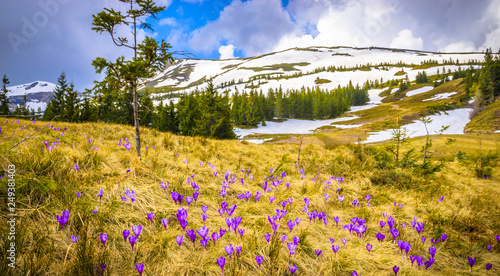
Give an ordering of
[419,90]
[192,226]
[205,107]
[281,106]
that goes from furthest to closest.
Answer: [419,90] < [281,106] < [205,107] < [192,226]

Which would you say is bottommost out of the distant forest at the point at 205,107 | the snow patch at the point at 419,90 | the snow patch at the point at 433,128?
the snow patch at the point at 433,128

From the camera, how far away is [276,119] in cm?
7344

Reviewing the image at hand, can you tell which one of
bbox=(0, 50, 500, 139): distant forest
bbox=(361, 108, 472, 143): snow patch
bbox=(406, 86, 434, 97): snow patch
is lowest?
bbox=(361, 108, 472, 143): snow patch

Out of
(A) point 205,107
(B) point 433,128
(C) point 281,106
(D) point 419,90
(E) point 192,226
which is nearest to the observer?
(E) point 192,226

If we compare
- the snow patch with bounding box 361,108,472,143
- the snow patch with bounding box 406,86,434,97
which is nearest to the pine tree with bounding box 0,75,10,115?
the snow patch with bounding box 361,108,472,143

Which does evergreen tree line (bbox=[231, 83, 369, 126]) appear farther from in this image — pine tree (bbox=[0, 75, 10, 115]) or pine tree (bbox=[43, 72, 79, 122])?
pine tree (bbox=[0, 75, 10, 115])

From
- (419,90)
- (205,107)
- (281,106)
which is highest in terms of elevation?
(419,90)

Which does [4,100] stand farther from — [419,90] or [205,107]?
[419,90]

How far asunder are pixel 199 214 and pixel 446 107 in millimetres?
66470

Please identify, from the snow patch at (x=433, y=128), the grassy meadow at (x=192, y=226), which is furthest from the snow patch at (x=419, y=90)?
the grassy meadow at (x=192, y=226)

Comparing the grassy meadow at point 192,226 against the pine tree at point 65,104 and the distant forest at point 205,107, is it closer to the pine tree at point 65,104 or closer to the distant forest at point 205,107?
the distant forest at point 205,107

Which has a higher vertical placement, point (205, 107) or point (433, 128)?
point (205, 107)

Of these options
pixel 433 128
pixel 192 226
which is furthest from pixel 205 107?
pixel 433 128

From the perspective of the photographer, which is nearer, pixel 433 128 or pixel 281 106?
pixel 433 128
